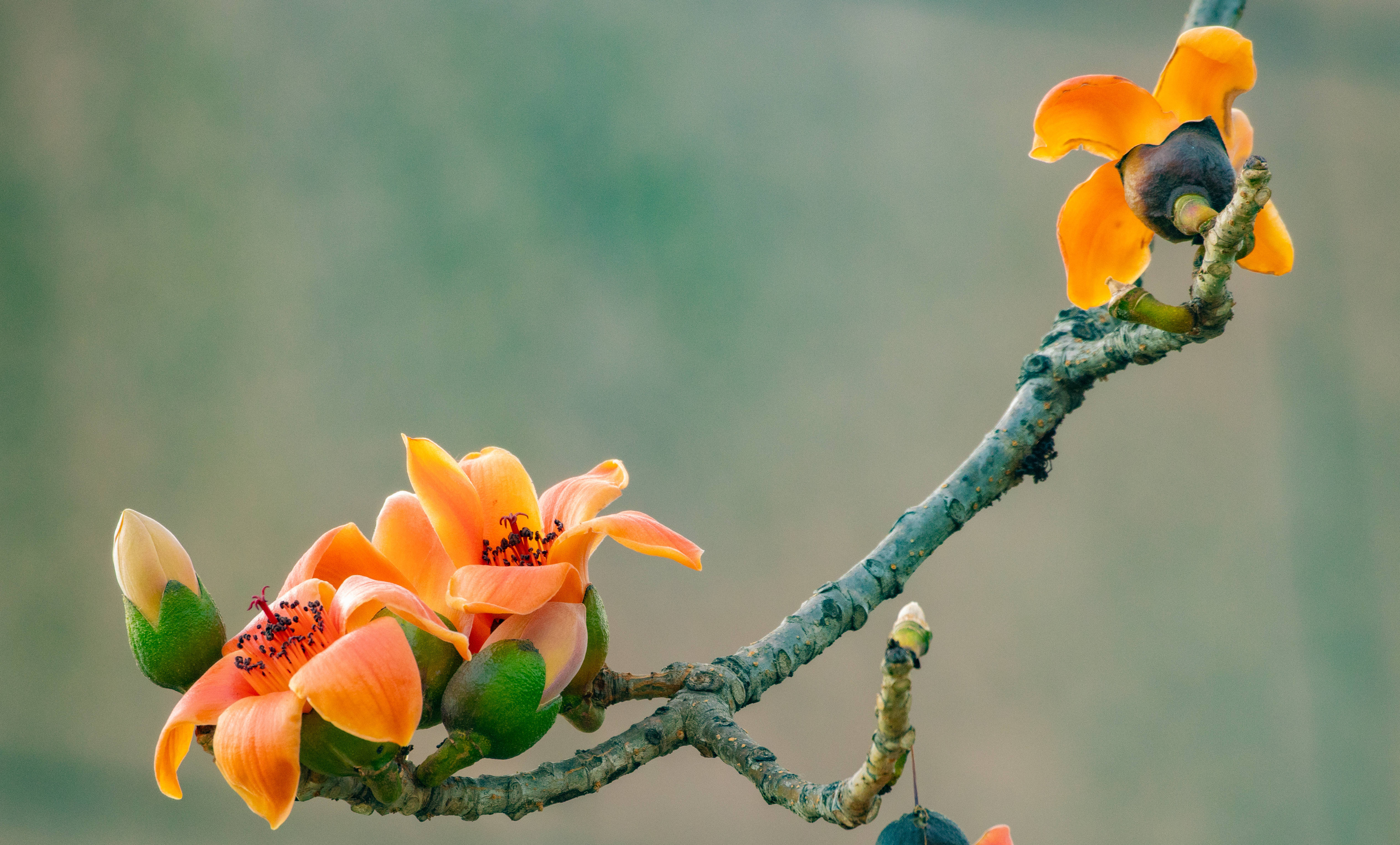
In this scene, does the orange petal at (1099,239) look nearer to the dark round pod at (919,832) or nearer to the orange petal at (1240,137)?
the orange petal at (1240,137)

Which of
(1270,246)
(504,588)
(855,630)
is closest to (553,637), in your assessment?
(504,588)

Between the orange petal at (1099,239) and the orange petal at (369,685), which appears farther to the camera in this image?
the orange petal at (1099,239)

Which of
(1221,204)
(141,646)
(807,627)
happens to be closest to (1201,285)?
(1221,204)

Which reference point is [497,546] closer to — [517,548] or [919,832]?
[517,548]

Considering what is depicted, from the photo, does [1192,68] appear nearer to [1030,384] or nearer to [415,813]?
[1030,384]

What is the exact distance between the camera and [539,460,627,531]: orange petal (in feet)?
0.82

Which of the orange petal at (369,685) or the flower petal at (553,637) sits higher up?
the flower petal at (553,637)

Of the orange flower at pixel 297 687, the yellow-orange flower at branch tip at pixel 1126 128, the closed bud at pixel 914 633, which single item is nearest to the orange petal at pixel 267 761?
the orange flower at pixel 297 687

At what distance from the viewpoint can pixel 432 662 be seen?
0.23 meters

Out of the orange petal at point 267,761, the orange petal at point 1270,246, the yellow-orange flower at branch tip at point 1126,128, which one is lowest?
the orange petal at point 267,761

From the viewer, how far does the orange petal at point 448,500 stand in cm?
25

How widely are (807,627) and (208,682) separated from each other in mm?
185

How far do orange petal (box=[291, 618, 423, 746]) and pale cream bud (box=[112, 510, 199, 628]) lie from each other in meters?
0.05

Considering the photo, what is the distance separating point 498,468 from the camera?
266mm
